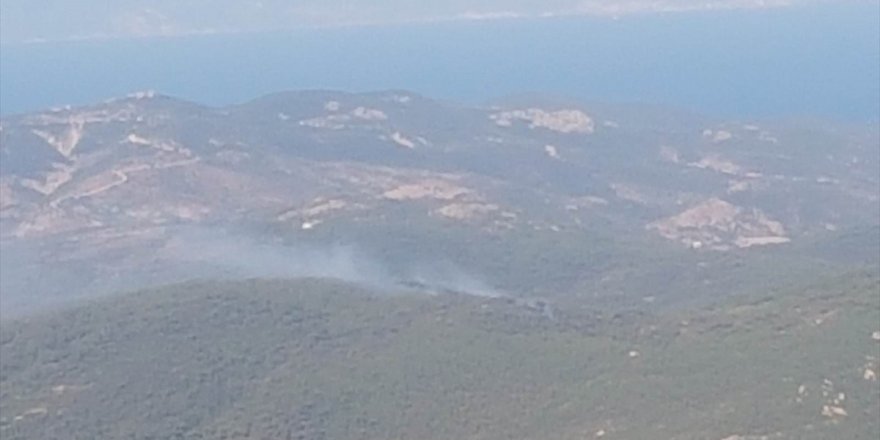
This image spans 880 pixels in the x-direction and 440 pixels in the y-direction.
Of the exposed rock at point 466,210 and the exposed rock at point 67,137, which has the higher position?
the exposed rock at point 466,210

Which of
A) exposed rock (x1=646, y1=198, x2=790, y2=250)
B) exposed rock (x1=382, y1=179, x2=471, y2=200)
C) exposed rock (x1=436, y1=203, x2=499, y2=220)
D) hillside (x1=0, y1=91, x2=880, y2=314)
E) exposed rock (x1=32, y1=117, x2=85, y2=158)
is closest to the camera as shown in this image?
hillside (x1=0, y1=91, x2=880, y2=314)

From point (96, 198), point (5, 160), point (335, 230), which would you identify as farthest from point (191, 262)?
point (5, 160)

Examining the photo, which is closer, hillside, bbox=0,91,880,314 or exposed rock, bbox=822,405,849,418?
exposed rock, bbox=822,405,849,418

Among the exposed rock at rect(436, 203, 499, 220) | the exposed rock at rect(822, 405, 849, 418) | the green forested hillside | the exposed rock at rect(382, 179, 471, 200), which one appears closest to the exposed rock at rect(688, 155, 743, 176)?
the exposed rock at rect(382, 179, 471, 200)

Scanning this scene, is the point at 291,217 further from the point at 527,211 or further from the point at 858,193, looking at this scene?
the point at 858,193

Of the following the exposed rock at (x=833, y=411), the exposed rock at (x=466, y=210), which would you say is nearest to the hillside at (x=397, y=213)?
the exposed rock at (x=466, y=210)

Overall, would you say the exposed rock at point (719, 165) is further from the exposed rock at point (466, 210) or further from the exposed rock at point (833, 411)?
the exposed rock at point (833, 411)

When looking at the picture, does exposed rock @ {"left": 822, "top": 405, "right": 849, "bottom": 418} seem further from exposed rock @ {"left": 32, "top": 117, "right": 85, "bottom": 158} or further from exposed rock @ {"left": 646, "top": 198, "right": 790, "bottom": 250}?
exposed rock @ {"left": 32, "top": 117, "right": 85, "bottom": 158}

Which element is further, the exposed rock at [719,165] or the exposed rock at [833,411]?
the exposed rock at [719,165]
